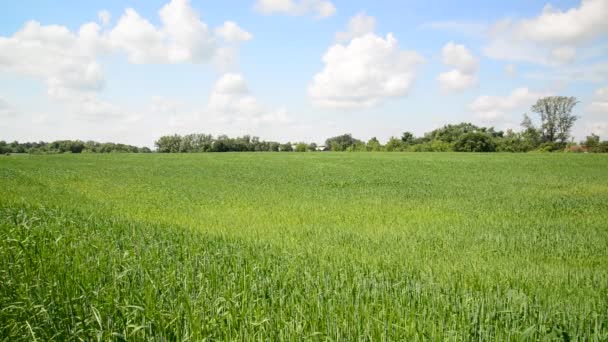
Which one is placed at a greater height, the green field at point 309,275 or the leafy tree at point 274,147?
the leafy tree at point 274,147

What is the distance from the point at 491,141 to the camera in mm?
103188

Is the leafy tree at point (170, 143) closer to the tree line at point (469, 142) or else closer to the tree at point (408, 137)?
the tree line at point (469, 142)

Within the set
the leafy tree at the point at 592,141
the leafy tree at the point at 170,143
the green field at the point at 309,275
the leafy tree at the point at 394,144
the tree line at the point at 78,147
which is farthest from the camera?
the leafy tree at the point at 170,143

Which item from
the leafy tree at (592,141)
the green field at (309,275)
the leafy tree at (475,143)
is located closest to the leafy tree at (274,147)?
the leafy tree at (475,143)

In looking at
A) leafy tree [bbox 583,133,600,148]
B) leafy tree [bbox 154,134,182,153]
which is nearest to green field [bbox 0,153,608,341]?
leafy tree [bbox 583,133,600,148]

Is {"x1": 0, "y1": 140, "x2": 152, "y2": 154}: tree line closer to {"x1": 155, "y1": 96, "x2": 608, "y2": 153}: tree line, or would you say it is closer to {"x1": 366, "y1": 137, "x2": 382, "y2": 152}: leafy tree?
{"x1": 155, "y1": 96, "x2": 608, "y2": 153}: tree line

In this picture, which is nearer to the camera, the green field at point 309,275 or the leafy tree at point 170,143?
the green field at point 309,275

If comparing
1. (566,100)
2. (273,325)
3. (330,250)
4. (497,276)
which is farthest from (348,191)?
(566,100)

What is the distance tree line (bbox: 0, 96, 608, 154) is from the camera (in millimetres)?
101812

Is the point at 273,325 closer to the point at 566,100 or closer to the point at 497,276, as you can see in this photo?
the point at 497,276

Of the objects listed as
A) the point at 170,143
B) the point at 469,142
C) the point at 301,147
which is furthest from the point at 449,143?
the point at 170,143

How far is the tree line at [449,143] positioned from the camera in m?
102

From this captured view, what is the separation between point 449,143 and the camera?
106 meters

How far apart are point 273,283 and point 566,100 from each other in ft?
472
